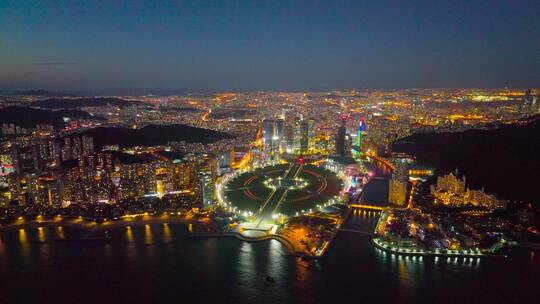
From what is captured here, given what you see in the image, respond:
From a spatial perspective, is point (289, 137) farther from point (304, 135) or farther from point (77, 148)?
point (77, 148)

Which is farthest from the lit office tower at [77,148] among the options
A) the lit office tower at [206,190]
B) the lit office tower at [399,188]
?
the lit office tower at [399,188]

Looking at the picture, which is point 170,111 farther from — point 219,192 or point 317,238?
point 317,238

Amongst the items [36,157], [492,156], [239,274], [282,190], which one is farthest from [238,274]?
[36,157]

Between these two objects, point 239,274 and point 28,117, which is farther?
point 28,117

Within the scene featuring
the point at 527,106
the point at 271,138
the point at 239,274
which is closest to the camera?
the point at 239,274

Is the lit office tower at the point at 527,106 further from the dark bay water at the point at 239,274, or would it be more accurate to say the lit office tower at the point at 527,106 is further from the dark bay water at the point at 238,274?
the dark bay water at the point at 239,274

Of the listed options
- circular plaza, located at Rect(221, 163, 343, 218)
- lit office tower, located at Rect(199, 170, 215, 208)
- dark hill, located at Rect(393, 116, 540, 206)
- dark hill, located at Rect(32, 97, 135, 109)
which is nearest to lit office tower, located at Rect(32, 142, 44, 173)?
circular plaza, located at Rect(221, 163, 343, 218)

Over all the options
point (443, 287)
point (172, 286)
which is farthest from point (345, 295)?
point (172, 286)
